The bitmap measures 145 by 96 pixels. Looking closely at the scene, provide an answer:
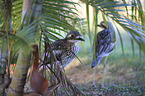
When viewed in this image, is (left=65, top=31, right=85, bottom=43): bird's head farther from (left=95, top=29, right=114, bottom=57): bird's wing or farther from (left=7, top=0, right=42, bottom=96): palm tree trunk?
(left=7, top=0, right=42, bottom=96): palm tree trunk

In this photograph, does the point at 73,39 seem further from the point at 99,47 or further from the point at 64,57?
the point at 99,47

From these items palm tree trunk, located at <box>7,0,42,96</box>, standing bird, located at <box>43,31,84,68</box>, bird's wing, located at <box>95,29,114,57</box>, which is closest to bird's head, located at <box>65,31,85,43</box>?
standing bird, located at <box>43,31,84,68</box>

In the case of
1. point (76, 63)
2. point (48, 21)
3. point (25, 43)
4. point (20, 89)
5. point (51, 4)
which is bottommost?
point (76, 63)

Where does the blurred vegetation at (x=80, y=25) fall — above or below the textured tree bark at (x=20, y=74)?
above

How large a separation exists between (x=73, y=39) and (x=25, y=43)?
1.55 meters

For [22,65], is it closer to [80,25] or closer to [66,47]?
[80,25]

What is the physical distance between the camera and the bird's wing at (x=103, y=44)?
3217mm

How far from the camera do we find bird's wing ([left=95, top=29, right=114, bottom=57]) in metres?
3.22

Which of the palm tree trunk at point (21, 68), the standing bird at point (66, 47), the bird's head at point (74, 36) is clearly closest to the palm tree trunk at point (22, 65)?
the palm tree trunk at point (21, 68)

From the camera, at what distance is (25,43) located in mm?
812

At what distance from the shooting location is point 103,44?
3266 mm

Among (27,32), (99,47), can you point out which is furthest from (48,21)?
(99,47)

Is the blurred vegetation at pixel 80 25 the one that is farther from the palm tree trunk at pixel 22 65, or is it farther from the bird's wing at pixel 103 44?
the bird's wing at pixel 103 44

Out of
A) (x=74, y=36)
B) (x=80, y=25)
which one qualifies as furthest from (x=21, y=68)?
(x=74, y=36)
